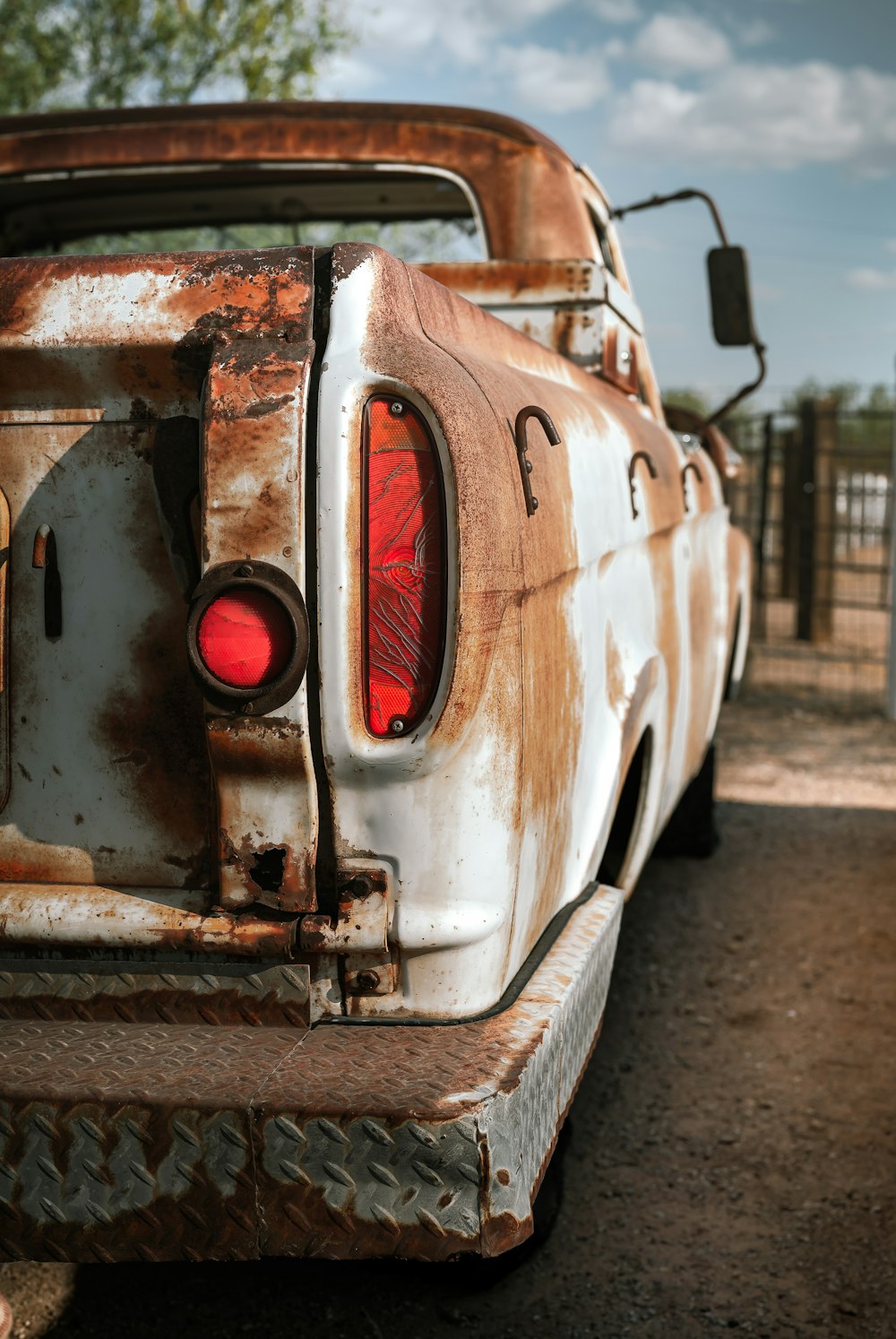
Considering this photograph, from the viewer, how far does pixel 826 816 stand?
5.51 m

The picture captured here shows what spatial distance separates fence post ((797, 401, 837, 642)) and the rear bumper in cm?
847

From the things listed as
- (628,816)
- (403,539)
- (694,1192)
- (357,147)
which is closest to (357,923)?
(403,539)

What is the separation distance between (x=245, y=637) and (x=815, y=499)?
8589mm

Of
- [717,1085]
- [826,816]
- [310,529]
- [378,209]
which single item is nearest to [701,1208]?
[717,1085]

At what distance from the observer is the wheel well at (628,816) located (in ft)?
8.40

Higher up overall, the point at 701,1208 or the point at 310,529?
the point at 310,529

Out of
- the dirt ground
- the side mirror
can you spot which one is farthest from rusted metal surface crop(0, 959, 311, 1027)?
the side mirror

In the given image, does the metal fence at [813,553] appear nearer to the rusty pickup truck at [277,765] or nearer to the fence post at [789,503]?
the fence post at [789,503]

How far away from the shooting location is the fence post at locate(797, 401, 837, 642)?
9.43 m

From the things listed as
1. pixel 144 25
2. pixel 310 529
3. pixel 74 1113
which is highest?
pixel 144 25

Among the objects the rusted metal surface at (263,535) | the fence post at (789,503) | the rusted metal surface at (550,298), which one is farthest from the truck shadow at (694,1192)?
the fence post at (789,503)

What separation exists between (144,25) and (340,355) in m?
12.5

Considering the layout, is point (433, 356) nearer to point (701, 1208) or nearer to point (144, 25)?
point (701, 1208)

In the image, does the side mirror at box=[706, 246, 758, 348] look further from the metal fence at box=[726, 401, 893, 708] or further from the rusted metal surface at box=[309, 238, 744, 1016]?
the metal fence at box=[726, 401, 893, 708]
